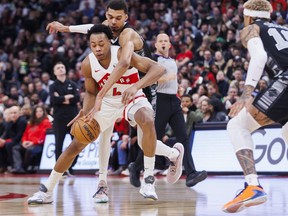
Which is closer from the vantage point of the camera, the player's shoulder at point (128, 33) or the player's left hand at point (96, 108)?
the player's left hand at point (96, 108)

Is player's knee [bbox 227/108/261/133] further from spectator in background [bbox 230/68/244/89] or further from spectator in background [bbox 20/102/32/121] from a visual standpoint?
spectator in background [bbox 20/102/32/121]

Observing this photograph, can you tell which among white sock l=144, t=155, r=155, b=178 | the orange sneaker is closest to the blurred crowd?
white sock l=144, t=155, r=155, b=178

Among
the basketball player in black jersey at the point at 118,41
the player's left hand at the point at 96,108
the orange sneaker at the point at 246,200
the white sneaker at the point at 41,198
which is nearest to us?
the orange sneaker at the point at 246,200

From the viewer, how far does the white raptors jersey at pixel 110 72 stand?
743 cm

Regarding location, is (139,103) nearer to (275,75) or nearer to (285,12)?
(275,75)

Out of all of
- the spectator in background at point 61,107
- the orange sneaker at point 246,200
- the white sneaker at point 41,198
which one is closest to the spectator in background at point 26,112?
the spectator in background at point 61,107

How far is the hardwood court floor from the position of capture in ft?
20.9

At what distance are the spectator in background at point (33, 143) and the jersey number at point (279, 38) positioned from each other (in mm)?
9993

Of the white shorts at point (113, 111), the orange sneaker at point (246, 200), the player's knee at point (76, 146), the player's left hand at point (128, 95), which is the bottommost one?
the orange sneaker at point (246, 200)

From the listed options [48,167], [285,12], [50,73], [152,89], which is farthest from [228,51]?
[152,89]

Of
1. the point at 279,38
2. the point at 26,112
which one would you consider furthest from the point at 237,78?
the point at 279,38

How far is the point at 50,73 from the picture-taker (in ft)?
74.0

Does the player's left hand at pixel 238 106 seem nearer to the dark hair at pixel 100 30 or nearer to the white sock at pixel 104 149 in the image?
the dark hair at pixel 100 30

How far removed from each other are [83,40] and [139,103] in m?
15.3
